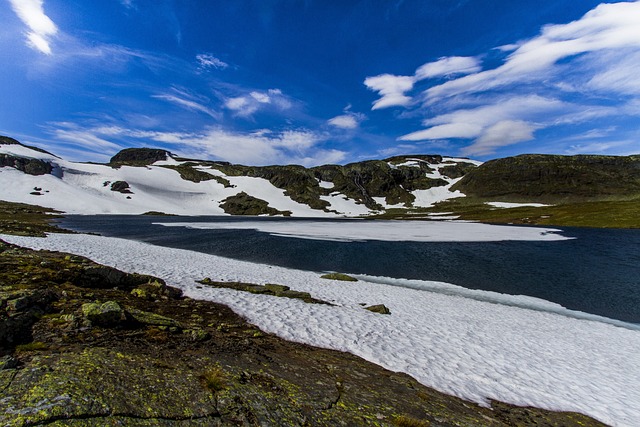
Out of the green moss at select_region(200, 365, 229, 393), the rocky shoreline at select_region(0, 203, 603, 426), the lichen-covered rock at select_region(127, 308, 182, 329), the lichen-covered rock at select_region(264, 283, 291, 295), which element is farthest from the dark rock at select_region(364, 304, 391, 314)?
the green moss at select_region(200, 365, 229, 393)

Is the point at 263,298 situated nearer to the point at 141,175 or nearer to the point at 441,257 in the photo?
the point at 441,257

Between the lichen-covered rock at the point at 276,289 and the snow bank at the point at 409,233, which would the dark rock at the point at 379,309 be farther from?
the snow bank at the point at 409,233

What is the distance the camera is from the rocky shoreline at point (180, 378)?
4945mm

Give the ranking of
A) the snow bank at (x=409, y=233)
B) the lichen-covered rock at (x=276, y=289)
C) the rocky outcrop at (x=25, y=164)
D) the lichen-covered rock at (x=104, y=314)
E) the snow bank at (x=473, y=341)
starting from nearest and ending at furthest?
the lichen-covered rock at (x=104, y=314)
the snow bank at (x=473, y=341)
the lichen-covered rock at (x=276, y=289)
the snow bank at (x=409, y=233)
the rocky outcrop at (x=25, y=164)

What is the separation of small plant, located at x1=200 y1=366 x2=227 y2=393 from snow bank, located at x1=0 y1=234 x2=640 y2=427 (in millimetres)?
5013

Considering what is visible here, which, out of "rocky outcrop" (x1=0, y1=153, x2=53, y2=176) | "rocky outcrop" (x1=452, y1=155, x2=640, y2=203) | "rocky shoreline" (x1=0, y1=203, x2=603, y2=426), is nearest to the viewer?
"rocky shoreline" (x1=0, y1=203, x2=603, y2=426)

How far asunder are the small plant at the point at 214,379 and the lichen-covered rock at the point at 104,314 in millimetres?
3758

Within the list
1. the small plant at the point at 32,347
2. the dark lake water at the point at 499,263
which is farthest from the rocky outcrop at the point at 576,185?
the small plant at the point at 32,347

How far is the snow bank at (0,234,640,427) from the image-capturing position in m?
10.1

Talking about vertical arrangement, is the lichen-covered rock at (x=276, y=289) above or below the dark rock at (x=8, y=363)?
below

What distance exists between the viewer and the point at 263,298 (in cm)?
1650

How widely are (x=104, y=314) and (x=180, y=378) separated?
4.02m

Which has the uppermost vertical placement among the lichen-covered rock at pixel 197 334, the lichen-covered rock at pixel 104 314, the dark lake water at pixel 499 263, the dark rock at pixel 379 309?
the lichen-covered rock at pixel 104 314

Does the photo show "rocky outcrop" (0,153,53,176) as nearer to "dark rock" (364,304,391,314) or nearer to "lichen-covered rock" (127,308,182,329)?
"lichen-covered rock" (127,308,182,329)
